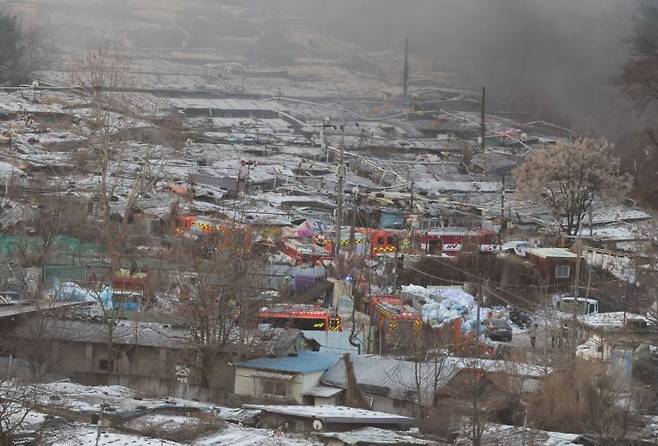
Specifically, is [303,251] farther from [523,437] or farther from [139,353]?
[523,437]

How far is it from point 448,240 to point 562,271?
4.31 feet

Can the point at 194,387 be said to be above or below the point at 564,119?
below

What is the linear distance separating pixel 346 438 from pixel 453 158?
1397 cm

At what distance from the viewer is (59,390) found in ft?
24.1

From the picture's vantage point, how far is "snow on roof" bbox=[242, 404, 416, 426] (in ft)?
22.1

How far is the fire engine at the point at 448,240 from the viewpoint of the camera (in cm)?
1354

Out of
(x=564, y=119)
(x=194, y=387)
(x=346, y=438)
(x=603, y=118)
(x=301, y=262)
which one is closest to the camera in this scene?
(x=346, y=438)

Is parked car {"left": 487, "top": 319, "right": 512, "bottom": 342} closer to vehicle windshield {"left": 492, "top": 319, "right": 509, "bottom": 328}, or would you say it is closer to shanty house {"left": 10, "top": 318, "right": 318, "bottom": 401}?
vehicle windshield {"left": 492, "top": 319, "right": 509, "bottom": 328}

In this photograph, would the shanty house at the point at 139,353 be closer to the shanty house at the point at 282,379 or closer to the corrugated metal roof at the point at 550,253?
the shanty house at the point at 282,379

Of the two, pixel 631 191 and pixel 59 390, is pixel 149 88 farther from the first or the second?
pixel 59 390

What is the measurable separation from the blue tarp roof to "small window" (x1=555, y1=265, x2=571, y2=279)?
4.23 metres

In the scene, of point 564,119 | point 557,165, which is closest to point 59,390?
point 557,165

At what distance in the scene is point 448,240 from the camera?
13.7 m

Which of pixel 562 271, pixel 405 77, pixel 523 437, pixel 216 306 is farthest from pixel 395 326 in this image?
pixel 405 77
